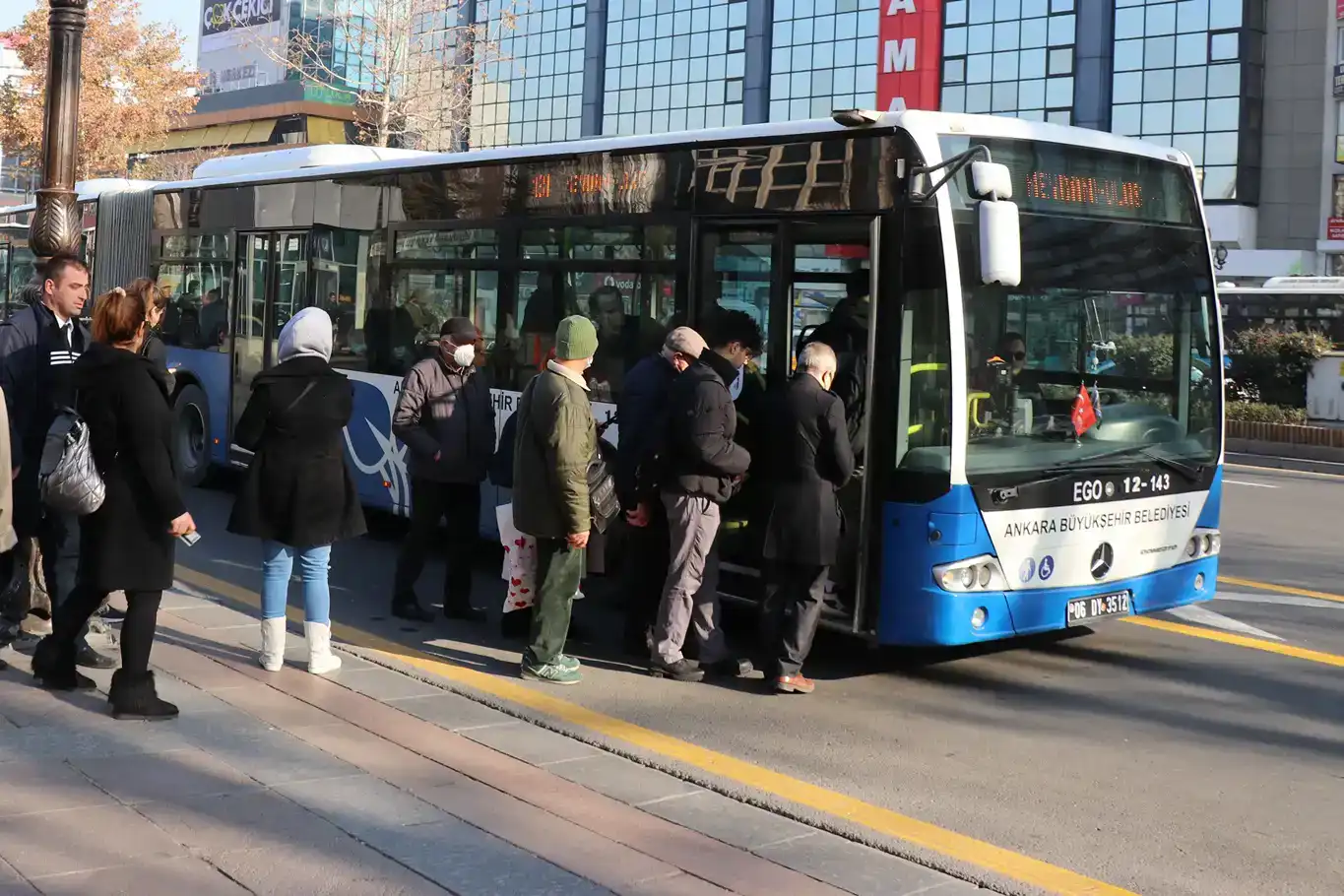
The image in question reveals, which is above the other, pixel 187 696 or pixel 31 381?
pixel 31 381

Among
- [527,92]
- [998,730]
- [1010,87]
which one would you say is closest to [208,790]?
[998,730]

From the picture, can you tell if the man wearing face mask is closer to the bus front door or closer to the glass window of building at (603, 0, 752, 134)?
the bus front door

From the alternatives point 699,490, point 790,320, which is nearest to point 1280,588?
point 790,320

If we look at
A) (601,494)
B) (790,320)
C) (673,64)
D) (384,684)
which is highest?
(673,64)

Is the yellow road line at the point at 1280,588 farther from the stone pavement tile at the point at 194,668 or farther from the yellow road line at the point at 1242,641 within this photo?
the stone pavement tile at the point at 194,668

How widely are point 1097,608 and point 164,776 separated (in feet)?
15.0

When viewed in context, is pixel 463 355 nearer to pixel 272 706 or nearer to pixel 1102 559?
pixel 272 706

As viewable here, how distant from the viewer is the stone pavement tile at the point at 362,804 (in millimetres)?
4916

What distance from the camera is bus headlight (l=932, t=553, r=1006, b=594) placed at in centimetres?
706

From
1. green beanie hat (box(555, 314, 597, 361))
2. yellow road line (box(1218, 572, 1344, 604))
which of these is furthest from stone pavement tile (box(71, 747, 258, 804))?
yellow road line (box(1218, 572, 1344, 604))

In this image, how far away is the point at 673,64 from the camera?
199ft

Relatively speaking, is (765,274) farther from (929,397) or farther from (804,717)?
(804,717)

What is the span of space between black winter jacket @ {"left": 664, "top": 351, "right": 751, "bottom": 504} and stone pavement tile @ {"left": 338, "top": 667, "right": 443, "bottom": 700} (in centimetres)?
150

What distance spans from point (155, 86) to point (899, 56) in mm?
25364
